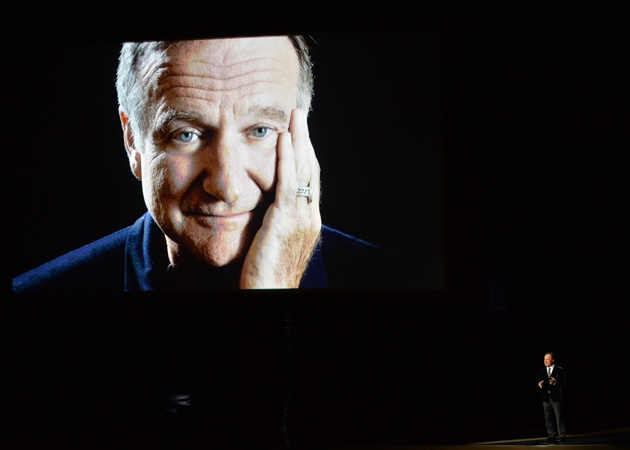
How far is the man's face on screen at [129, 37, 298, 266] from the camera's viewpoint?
14.8ft

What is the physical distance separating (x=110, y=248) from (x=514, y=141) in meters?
3.51

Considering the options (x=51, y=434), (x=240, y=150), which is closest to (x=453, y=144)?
(x=240, y=150)

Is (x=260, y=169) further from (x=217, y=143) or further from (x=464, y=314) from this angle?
(x=464, y=314)

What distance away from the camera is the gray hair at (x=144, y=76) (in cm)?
458

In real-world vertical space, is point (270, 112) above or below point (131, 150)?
above

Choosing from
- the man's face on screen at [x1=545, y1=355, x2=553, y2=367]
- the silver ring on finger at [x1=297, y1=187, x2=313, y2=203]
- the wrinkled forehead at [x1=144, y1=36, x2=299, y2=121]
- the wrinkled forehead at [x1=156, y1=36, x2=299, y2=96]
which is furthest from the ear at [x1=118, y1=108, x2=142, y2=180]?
the man's face on screen at [x1=545, y1=355, x2=553, y2=367]

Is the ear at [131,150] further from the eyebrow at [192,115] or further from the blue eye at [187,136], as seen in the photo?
the blue eye at [187,136]

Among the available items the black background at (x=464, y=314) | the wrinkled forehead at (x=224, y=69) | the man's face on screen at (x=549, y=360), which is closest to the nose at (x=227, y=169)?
the wrinkled forehead at (x=224, y=69)

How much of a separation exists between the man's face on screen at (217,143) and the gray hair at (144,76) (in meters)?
0.07

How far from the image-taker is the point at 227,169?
14.8 ft

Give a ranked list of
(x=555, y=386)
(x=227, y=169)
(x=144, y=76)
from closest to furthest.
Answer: (x=555, y=386)
(x=227, y=169)
(x=144, y=76)

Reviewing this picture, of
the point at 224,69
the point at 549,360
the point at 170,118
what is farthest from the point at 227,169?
the point at 549,360

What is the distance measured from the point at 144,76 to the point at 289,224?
1.72 metres

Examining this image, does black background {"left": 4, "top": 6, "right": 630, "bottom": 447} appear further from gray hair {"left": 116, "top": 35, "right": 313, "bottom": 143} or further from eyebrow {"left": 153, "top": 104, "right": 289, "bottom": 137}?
eyebrow {"left": 153, "top": 104, "right": 289, "bottom": 137}
